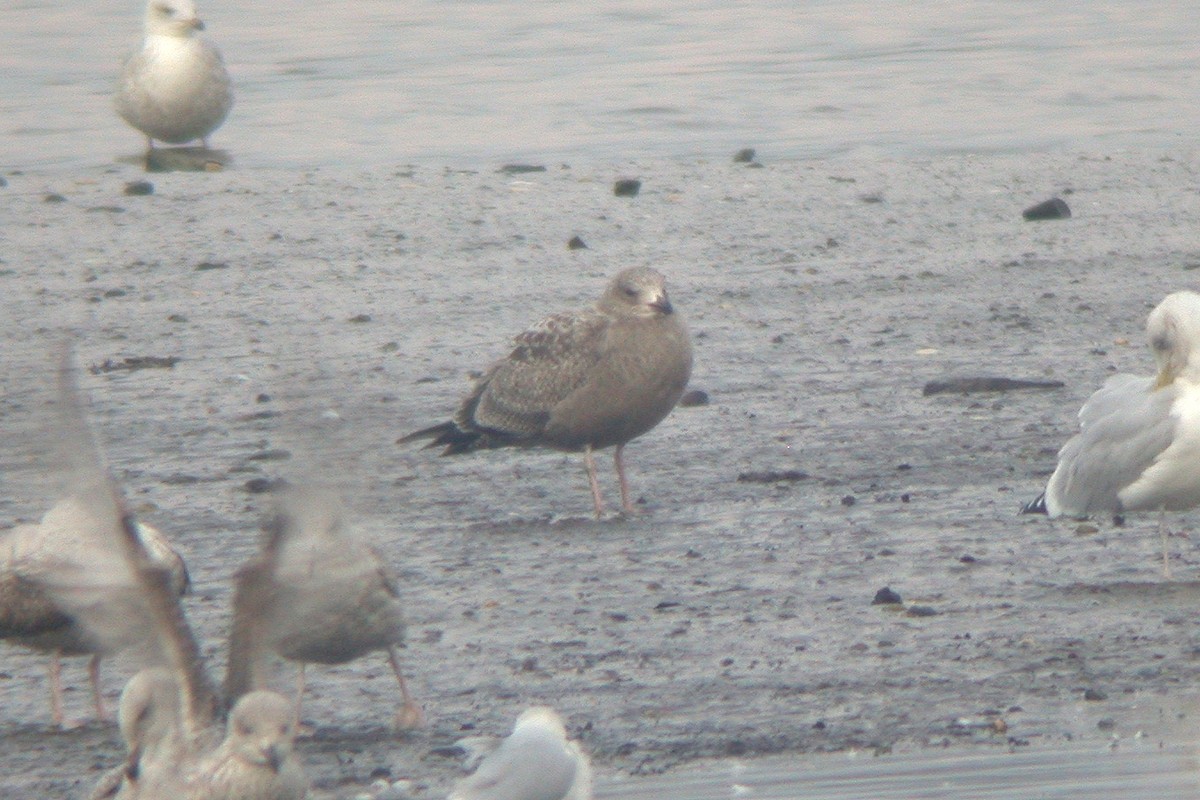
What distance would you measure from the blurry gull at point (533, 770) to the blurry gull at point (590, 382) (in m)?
3.48

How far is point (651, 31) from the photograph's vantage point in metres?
22.9

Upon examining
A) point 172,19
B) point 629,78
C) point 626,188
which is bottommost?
point 629,78

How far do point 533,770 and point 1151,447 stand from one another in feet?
11.2

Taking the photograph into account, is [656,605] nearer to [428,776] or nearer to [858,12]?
[428,776]

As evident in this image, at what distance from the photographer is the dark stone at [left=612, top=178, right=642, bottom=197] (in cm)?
1497

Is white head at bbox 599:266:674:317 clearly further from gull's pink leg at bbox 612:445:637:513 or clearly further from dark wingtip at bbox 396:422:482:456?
dark wingtip at bbox 396:422:482:456

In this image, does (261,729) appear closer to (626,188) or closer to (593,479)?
(593,479)

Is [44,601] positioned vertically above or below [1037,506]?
above

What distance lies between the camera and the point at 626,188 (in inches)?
590

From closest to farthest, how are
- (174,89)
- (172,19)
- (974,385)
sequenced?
(974,385) → (174,89) → (172,19)

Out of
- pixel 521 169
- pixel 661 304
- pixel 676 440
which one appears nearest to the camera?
pixel 661 304

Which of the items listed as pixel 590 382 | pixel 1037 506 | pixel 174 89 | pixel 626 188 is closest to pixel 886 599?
pixel 1037 506

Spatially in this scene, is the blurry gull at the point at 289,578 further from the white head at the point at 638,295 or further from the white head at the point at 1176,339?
the white head at the point at 638,295

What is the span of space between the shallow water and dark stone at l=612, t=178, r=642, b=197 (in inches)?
52.7
